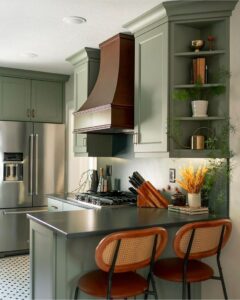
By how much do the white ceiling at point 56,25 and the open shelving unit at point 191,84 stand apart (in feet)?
1.29

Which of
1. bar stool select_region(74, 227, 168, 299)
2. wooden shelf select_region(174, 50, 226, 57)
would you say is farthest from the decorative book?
wooden shelf select_region(174, 50, 226, 57)

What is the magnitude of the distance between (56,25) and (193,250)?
2.21 m

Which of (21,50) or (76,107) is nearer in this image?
(21,50)

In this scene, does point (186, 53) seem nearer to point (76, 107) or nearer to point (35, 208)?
point (76, 107)

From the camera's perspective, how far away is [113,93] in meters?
3.24

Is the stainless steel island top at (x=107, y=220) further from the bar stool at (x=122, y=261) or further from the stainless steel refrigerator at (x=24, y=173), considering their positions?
the stainless steel refrigerator at (x=24, y=173)

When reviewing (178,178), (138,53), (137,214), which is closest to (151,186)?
(178,178)

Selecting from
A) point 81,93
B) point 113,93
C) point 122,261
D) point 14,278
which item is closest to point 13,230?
point 14,278

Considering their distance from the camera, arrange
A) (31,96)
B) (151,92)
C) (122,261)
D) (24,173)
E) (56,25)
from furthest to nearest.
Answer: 1. (31,96)
2. (24,173)
3. (56,25)
4. (151,92)
5. (122,261)

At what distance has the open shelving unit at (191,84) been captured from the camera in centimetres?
275

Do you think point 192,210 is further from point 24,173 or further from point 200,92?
point 24,173

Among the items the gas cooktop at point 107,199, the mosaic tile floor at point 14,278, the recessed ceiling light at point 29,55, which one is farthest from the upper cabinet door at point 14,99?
the mosaic tile floor at point 14,278

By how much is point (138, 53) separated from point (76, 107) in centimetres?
131

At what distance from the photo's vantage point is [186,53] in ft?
9.21
